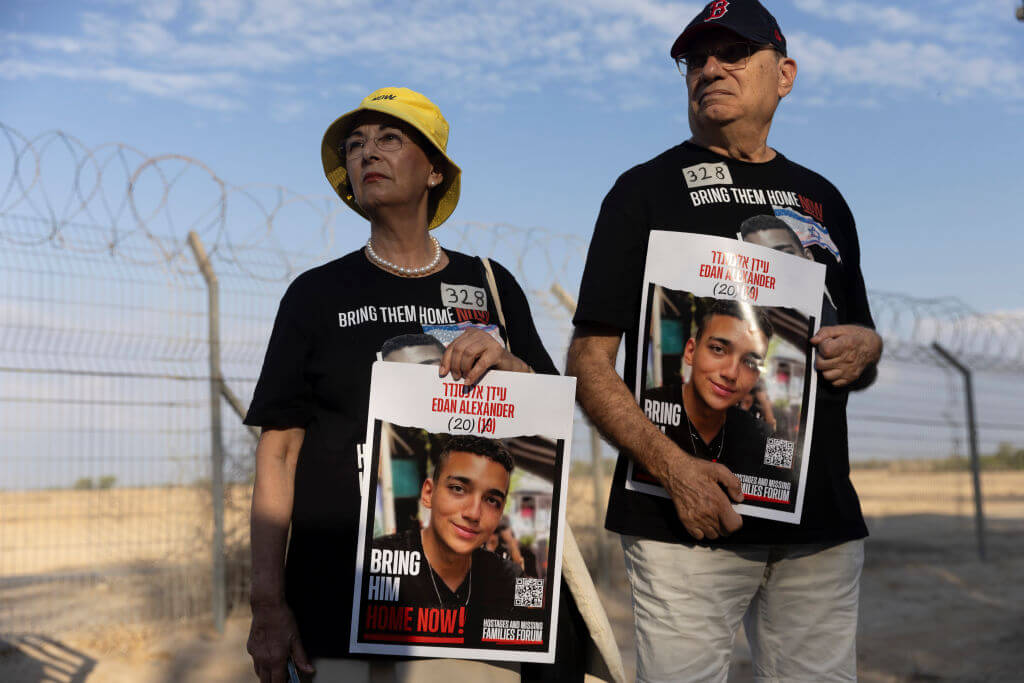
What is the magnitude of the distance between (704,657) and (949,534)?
33.0 feet

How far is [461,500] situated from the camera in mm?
1926

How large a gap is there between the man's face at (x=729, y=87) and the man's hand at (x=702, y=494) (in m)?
0.87

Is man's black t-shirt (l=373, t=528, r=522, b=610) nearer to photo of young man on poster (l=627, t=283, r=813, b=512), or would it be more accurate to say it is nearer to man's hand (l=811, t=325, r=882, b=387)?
photo of young man on poster (l=627, t=283, r=813, b=512)

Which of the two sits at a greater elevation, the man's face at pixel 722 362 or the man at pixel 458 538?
the man's face at pixel 722 362

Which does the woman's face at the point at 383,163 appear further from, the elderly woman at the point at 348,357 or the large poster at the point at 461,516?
the large poster at the point at 461,516

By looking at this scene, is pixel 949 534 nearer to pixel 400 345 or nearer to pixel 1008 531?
pixel 1008 531

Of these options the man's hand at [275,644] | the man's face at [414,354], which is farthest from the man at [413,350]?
the man's hand at [275,644]

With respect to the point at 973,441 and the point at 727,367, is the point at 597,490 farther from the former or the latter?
the point at 727,367

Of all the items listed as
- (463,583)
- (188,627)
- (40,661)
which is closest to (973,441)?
(188,627)

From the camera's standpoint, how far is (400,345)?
212 cm

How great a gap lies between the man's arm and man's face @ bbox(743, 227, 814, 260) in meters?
0.43

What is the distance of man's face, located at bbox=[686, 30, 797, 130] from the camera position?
7.77 ft

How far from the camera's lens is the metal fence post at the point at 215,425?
21.2ft

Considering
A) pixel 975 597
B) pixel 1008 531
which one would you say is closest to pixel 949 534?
pixel 1008 531
